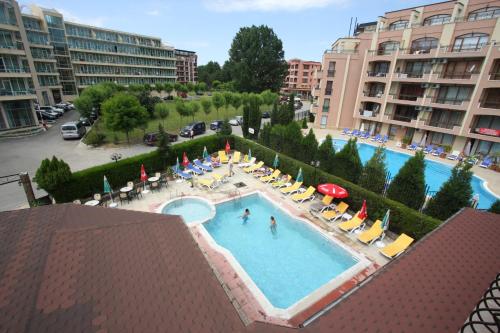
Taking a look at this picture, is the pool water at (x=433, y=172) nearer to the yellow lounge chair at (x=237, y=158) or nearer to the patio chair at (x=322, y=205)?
the patio chair at (x=322, y=205)

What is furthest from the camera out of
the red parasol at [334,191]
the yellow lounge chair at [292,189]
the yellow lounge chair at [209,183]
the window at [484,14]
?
the window at [484,14]

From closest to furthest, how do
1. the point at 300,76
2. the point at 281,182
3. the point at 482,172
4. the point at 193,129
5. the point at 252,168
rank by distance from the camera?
the point at 281,182 → the point at 252,168 → the point at 482,172 → the point at 193,129 → the point at 300,76

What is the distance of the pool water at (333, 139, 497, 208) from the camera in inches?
736

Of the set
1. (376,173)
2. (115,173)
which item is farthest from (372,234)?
(115,173)

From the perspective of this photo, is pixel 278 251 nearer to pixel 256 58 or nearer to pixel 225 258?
pixel 225 258

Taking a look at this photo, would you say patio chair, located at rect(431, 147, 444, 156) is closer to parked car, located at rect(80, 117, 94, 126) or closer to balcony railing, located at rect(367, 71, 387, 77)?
balcony railing, located at rect(367, 71, 387, 77)

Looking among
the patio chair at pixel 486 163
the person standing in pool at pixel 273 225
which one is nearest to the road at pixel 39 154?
the person standing in pool at pixel 273 225

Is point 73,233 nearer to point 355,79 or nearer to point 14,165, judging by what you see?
point 14,165

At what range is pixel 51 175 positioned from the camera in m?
14.0

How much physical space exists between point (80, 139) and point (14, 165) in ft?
29.0

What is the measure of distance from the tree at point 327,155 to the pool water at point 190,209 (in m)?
9.32

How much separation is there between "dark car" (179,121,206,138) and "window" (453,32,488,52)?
31.9 m

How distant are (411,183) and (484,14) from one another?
27.3 m

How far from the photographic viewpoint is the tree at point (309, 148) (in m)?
19.9
